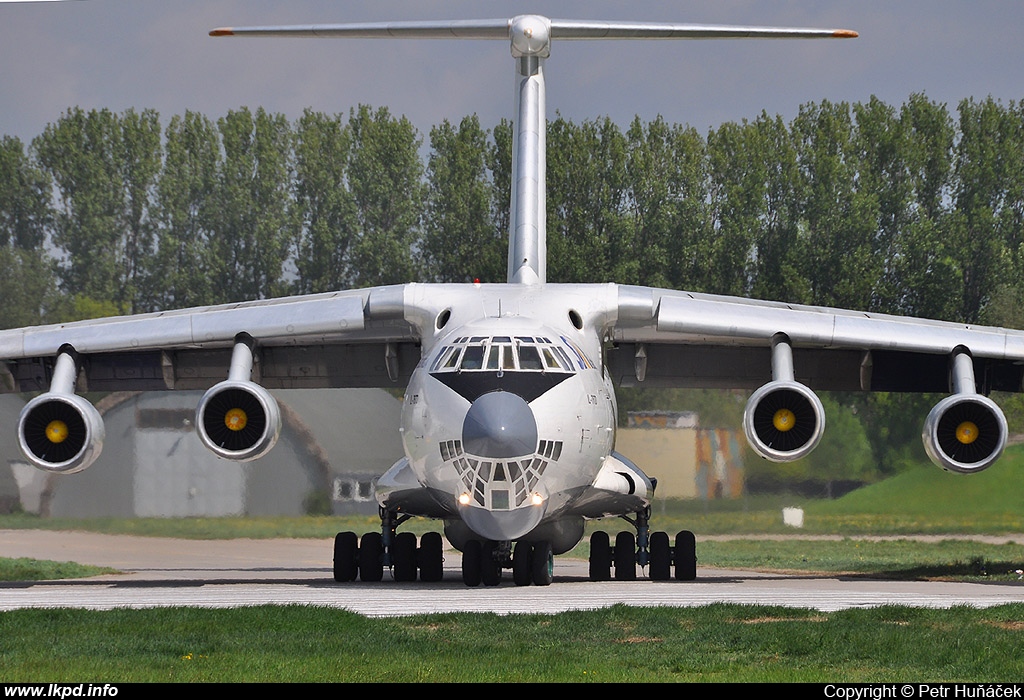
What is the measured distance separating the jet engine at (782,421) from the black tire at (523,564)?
225cm

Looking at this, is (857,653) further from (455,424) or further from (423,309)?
(423,309)

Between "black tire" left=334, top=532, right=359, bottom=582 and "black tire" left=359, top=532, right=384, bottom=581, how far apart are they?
7 centimetres

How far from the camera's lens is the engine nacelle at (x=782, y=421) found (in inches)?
544

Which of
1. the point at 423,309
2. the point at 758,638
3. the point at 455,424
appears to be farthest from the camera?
→ the point at 423,309

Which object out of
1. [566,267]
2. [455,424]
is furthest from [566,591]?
[566,267]

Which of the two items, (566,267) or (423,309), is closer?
(423,309)

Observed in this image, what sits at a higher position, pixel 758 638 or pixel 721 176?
pixel 721 176

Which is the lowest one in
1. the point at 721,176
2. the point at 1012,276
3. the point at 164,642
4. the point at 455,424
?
the point at 164,642

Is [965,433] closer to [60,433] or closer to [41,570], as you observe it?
[60,433]

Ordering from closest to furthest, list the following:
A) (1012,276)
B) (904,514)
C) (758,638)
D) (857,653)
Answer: (857,653)
(758,638)
(904,514)
(1012,276)

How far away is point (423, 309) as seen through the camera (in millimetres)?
14414

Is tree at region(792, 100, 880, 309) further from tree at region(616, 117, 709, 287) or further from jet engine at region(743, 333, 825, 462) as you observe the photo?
jet engine at region(743, 333, 825, 462)

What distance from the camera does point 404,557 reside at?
50.4 feet

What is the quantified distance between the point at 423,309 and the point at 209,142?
18.8m
